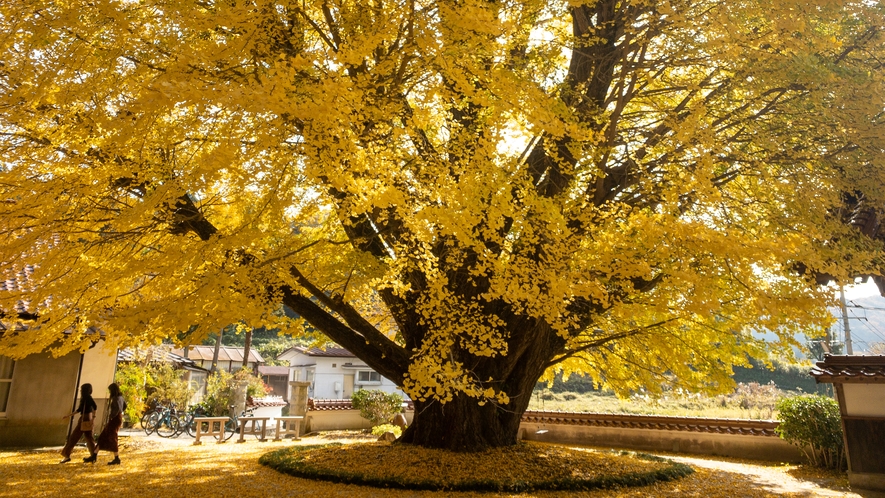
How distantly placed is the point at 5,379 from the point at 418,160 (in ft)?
29.2

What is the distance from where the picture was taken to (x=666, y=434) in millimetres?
11414

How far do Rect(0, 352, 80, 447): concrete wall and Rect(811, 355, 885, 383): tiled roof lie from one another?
41.6 feet

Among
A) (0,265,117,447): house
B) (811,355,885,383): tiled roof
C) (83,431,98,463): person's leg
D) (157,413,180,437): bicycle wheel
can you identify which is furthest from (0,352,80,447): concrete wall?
(811,355,885,383): tiled roof

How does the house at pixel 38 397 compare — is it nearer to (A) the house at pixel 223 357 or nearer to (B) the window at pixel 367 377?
(B) the window at pixel 367 377

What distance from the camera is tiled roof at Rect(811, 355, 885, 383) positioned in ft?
23.4

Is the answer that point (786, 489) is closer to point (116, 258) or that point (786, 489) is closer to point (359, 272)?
point (359, 272)

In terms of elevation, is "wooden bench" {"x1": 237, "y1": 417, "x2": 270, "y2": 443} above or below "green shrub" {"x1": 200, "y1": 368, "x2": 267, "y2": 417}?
below

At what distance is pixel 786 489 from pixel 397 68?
735 centimetres

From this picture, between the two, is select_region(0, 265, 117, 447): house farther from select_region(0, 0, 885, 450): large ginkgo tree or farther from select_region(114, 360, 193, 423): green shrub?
select_region(0, 0, 885, 450): large ginkgo tree

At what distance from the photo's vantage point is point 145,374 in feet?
47.0

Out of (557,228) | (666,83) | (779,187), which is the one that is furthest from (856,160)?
(557,228)

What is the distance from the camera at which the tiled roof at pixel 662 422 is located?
1045cm

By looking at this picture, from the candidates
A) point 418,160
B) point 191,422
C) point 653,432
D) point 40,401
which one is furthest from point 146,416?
point 653,432

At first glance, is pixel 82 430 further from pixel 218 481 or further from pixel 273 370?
pixel 273 370
